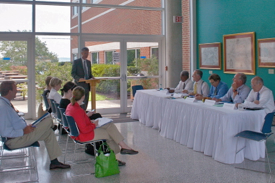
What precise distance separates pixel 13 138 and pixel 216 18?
20.8 ft

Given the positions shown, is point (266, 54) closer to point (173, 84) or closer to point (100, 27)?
point (173, 84)

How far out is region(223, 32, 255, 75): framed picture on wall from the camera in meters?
7.39

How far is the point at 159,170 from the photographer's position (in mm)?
4469

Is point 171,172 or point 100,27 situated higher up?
point 100,27

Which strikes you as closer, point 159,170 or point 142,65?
point 159,170

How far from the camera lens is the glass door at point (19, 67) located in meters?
8.56

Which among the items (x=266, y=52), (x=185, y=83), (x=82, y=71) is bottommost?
(x=185, y=83)

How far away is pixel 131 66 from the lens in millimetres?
9844

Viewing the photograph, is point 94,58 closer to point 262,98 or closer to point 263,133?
point 262,98

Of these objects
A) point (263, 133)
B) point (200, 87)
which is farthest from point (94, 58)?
point (263, 133)

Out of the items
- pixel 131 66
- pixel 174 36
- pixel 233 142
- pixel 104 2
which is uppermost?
pixel 104 2

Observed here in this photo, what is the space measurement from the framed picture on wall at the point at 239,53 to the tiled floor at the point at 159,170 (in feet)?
7.92

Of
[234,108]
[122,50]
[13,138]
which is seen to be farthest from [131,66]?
[13,138]

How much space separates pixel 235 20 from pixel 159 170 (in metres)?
4.91
